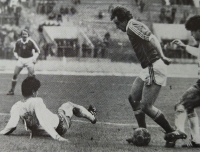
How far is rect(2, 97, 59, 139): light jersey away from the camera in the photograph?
316cm

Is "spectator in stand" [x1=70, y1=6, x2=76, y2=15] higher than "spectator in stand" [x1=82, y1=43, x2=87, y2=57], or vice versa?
"spectator in stand" [x1=70, y1=6, x2=76, y2=15]

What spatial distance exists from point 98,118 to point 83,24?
6.44 ft

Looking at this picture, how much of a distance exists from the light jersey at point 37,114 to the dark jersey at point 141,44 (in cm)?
88

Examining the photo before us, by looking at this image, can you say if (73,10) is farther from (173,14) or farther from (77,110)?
(77,110)

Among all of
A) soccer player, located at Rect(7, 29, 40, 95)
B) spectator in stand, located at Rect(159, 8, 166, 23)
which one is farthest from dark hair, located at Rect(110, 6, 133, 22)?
soccer player, located at Rect(7, 29, 40, 95)

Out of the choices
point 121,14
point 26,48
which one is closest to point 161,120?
point 121,14

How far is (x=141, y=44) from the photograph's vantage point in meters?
3.10

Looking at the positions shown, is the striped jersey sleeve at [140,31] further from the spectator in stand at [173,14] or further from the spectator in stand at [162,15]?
the spectator in stand at [173,14]

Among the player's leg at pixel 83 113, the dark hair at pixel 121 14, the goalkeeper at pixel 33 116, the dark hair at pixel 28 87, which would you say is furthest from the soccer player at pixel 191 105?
the dark hair at pixel 28 87

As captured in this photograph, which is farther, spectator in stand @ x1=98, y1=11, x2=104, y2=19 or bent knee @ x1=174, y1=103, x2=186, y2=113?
spectator in stand @ x1=98, y1=11, x2=104, y2=19

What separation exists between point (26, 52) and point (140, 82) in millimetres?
2850

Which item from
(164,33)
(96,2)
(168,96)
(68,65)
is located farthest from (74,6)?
(168,96)

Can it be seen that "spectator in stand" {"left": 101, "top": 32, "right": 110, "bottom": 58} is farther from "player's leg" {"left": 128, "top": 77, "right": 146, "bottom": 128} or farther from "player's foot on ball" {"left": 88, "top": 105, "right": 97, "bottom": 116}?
"player's leg" {"left": 128, "top": 77, "right": 146, "bottom": 128}

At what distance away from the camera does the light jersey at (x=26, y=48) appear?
5454 mm
